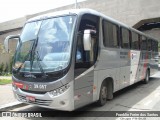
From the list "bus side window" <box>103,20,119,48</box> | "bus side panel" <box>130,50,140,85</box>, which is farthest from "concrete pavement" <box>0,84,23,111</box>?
"bus side panel" <box>130,50,140,85</box>

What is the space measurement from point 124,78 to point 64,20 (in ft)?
14.7

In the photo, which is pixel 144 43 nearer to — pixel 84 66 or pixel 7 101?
pixel 84 66

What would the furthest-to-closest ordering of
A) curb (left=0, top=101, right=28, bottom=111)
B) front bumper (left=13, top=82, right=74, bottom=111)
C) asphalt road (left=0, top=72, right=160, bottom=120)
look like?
curb (left=0, top=101, right=28, bottom=111) < asphalt road (left=0, top=72, right=160, bottom=120) < front bumper (left=13, top=82, right=74, bottom=111)

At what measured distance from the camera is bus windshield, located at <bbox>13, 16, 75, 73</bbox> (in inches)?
256

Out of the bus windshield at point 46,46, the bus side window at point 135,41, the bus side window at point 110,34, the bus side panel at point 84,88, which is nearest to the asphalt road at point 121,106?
the bus side panel at point 84,88

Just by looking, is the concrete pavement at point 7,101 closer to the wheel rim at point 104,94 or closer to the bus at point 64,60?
the bus at point 64,60

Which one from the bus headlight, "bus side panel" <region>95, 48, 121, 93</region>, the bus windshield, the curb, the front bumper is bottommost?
the curb

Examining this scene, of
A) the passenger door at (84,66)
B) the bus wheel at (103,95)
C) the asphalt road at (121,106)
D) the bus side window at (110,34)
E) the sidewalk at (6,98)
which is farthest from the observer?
the sidewalk at (6,98)

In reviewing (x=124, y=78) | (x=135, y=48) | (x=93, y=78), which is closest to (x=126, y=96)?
(x=124, y=78)

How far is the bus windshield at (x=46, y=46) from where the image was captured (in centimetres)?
649

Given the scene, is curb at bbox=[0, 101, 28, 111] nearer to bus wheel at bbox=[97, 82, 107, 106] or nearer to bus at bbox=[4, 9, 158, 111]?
bus at bbox=[4, 9, 158, 111]

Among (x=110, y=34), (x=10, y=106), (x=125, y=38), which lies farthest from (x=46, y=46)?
(x=125, y=38)

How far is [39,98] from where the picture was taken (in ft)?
21.3

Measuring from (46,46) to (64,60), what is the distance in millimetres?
751
